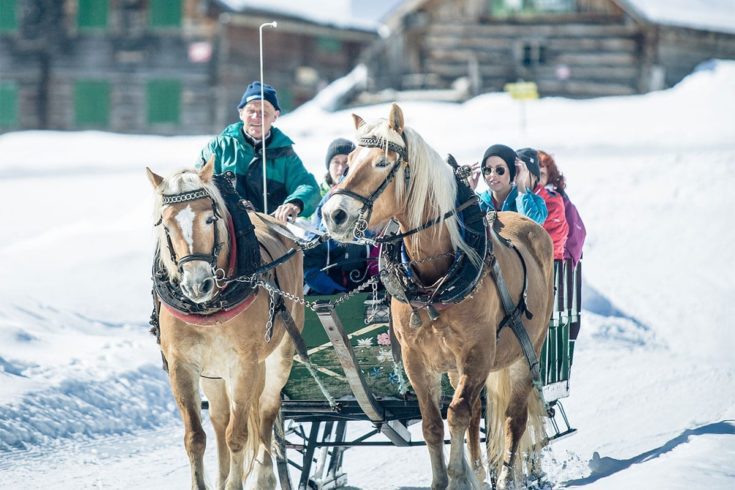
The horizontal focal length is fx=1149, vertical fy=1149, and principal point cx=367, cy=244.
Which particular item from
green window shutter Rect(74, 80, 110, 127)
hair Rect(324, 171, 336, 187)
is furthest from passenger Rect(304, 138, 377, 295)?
green window shutter Rect(74, 80, 110, 127)

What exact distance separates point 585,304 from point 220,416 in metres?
8.17

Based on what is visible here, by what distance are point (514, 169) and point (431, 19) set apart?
24743 millimetres

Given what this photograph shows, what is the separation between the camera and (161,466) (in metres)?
7.40

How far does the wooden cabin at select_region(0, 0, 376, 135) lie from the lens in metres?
31.9

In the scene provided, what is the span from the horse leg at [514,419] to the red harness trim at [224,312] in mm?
1633

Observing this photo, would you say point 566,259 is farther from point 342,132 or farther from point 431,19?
point 431,19

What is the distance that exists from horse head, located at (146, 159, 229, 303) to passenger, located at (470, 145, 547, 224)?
1.99 metres

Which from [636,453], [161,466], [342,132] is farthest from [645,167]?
[161,466]

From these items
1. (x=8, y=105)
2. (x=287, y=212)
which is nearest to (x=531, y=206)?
(x=287, y=212)

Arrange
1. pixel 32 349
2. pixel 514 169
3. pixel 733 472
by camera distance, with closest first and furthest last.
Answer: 1. pixel 733 472
2. pixel 514 169
3. pixel 32 349

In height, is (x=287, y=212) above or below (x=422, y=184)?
below

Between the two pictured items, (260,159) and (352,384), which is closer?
(352,384)

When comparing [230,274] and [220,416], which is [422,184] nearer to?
[230,274]

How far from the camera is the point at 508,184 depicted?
7.07 m
